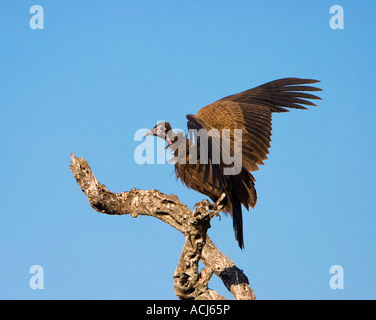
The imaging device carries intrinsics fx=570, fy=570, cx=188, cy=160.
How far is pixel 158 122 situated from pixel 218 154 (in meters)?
1.60

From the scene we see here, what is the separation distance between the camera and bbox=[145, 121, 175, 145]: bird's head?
311 inches

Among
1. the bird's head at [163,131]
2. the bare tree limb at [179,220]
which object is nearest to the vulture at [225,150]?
the bird's head at [163,131]

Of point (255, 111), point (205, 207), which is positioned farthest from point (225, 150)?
point (255, 111)

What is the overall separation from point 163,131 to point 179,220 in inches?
55.5

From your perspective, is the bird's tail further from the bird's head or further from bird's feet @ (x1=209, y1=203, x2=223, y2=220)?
the bird's head

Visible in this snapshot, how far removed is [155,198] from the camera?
729 centimetres

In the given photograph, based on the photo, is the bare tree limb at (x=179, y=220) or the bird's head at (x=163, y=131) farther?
the bird's head at (x=163, y=131)

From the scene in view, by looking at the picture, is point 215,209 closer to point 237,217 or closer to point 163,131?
point 237,217

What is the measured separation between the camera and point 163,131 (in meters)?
7.94

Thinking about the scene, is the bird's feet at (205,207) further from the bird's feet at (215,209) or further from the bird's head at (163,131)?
the bird's head at (163,131)

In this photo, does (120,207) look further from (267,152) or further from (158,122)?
(267,152)

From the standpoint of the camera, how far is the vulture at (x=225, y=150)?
6738 mm

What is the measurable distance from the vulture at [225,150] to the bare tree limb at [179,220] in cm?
Answer: 47
